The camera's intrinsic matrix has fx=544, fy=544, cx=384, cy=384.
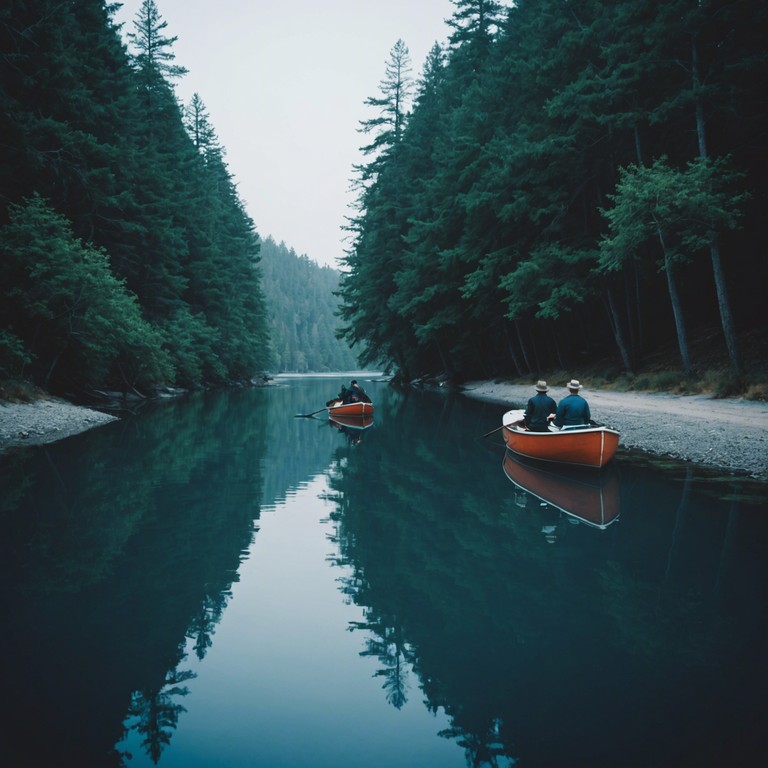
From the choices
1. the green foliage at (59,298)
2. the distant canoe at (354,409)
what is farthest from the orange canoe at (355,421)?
the green foliage at (59,298)

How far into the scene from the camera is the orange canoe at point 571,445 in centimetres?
1068

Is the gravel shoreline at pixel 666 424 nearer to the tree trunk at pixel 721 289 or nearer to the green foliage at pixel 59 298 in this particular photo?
the tree trunk at pixel 721 289

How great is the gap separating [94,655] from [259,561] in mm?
2592

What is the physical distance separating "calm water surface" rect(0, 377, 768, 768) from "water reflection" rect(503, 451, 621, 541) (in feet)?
0.29

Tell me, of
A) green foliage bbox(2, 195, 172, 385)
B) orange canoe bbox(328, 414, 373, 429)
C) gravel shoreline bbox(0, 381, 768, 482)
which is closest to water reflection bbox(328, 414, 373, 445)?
orange canoe bbox(328, 414, 373, 429)

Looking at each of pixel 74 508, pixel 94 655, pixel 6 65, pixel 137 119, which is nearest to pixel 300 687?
pixel 94 655

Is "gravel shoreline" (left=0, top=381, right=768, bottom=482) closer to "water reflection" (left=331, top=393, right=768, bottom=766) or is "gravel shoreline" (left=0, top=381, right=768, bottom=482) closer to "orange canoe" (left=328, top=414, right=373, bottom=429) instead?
"water reflection" (left=331, top=393, right=768, bottom=766)

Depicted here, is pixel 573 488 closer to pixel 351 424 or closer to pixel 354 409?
pixel 354 409

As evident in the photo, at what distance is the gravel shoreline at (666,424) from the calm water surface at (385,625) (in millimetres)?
1740

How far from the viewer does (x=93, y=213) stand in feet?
91.4

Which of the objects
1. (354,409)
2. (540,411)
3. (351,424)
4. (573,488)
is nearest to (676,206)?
(540,411)

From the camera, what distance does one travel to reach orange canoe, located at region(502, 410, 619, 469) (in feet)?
35.0

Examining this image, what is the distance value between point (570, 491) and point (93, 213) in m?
27.7

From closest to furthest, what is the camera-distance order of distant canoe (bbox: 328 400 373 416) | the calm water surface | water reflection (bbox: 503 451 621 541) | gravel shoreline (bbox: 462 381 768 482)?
the calm water surface, water reflection (bbox: 503 451 621 541), gravel shoreline (bbox: 462 381 768 482), distant canoe (bbox: 328 400 373 416)
